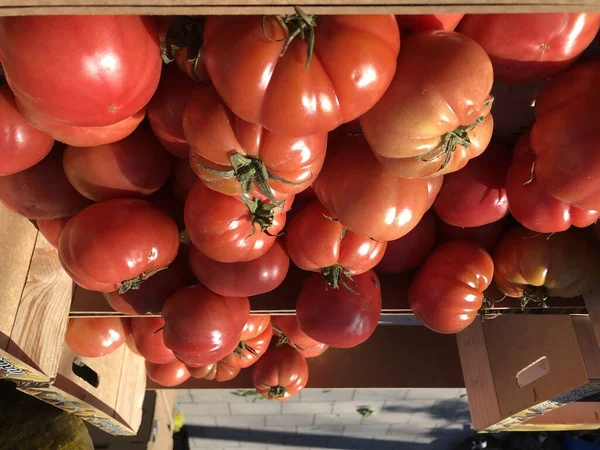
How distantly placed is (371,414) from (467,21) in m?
2.08

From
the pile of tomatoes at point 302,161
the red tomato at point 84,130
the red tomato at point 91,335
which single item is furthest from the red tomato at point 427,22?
the red tomato at point 91,335

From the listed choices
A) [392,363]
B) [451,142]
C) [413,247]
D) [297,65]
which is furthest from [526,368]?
[297,65]

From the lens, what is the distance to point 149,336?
1.38 metres

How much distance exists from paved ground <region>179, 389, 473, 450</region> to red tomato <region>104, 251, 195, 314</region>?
1095 mm

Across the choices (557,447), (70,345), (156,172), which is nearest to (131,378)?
(70,345)

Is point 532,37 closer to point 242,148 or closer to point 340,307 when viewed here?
point 242,148

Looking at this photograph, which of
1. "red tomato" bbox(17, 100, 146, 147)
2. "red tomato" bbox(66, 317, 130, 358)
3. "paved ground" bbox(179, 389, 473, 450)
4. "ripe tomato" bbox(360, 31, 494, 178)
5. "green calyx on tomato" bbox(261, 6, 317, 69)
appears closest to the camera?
"green calyx on tomato" bbox(261, 6, 317, 69)

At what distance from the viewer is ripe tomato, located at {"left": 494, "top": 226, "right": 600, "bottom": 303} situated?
99 cm

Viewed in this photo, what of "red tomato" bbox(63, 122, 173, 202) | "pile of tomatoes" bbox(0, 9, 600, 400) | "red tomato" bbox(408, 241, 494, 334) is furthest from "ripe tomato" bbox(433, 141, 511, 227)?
"red tomato" bbox(63, 122, 173, 202)

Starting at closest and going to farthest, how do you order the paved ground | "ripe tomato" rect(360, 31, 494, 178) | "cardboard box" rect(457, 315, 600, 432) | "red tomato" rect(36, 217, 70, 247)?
"ripe tomato" rect(360, 31, 494, 178) < "red tomato" rect(36, 217, 70, 247) < "cardboard box" rect(457, 315, 600, 432) < the paved ground

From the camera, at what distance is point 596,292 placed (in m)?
1.09

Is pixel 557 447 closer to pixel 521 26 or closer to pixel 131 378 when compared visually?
pixel 131 378

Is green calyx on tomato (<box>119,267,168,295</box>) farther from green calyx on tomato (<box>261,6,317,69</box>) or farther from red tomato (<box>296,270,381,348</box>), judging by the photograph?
green calyx on tomato (<box>261,6,317,69</box>)

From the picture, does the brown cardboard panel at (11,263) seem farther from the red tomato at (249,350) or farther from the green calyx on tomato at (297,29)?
the green calyx on tomato at (297,29)
